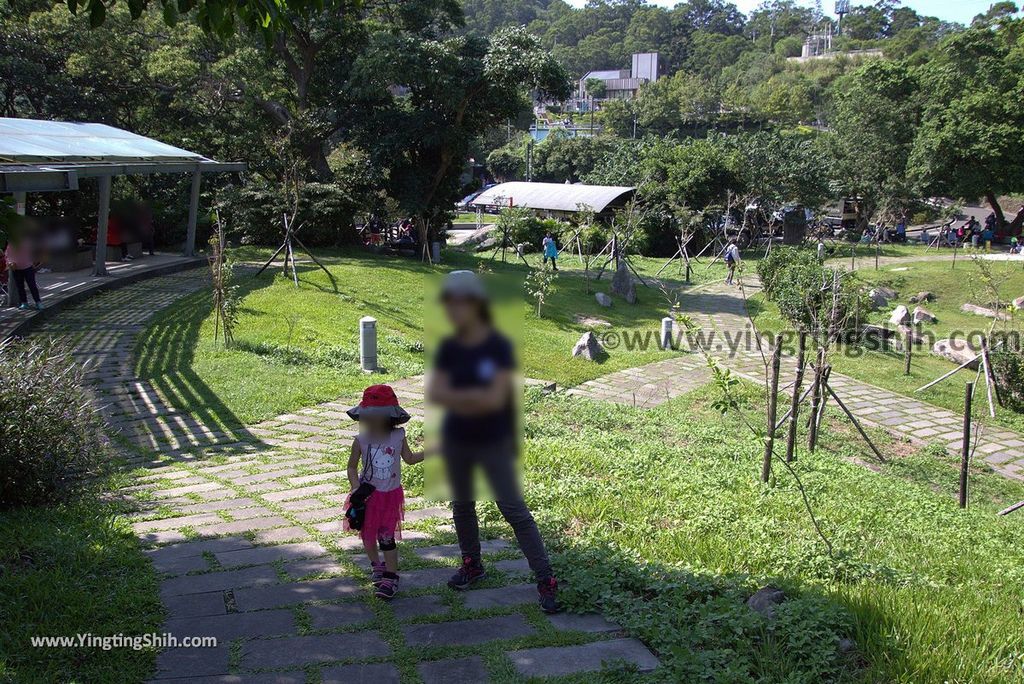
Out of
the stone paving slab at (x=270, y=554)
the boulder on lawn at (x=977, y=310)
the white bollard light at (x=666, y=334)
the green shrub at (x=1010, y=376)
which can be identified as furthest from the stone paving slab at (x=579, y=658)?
the boulder on lawn at (x=977, y=310)

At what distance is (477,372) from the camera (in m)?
3.14

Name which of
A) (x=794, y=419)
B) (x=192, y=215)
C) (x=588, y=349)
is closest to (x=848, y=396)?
(x=588, y=349)

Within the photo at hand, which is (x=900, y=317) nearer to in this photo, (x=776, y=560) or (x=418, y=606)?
(x=776, y=560)

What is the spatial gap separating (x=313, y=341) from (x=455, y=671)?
27.1ft

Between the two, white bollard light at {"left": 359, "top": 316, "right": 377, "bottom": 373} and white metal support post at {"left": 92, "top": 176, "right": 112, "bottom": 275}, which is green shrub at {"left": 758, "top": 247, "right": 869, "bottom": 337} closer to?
white bollard light at {"left": 359, "top": 316, "right": 377, "bottom": 373}

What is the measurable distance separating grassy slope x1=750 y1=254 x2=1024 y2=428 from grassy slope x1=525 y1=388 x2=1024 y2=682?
4286mm

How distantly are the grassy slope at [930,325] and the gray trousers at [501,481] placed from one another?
9.28 m

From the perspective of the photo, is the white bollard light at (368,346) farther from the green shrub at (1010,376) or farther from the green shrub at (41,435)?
the green shrub at (1010,376)

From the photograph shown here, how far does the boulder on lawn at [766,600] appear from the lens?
11.2 feet

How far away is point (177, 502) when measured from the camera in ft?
16.9

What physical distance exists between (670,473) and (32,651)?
413 centimetres

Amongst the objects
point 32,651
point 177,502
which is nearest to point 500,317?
point 32,651

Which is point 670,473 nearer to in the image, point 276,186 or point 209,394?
point 209,394

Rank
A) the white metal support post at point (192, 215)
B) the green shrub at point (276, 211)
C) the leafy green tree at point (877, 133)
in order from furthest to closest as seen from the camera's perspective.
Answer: the leafy green tree at point (877, 133) → the green shrub at point (276, 211) → the white metal support post at point (192, 215)
